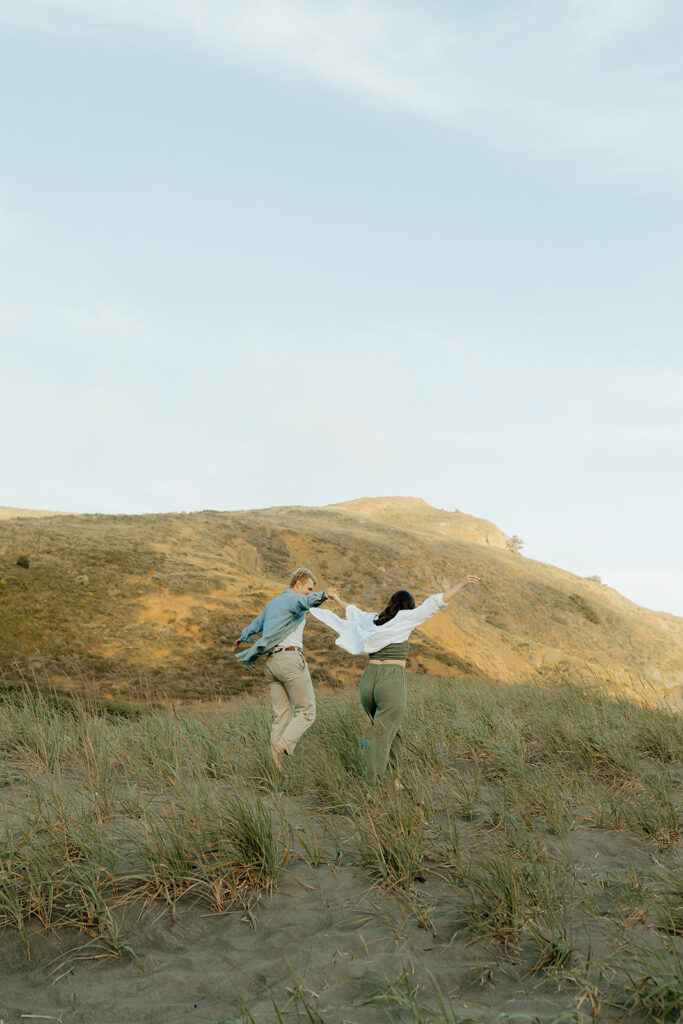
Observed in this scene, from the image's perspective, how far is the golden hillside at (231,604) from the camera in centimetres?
1900

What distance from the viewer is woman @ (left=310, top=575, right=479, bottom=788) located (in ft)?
18.6

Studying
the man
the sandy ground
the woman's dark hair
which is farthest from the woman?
the sandy ground

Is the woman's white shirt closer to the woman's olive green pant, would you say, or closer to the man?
the woman's olive green pant

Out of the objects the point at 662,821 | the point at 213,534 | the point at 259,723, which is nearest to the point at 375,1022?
the point at 662,821

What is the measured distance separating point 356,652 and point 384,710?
2.16ft

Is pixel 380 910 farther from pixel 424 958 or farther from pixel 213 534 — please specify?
pixel 213 534

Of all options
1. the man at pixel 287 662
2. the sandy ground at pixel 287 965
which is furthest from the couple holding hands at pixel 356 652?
the sandy ground at pixel 287 965

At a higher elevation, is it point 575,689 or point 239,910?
point 575,689

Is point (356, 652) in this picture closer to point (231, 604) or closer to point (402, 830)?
point (402, 830)

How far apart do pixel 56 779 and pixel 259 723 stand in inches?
92.4

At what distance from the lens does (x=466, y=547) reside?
4991 cm

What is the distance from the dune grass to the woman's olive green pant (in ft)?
0.88

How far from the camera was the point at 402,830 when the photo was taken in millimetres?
4102

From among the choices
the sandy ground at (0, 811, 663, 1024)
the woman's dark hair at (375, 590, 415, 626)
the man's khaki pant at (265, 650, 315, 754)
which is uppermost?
the woman's dark hair at (375, 590, 415, 626)
